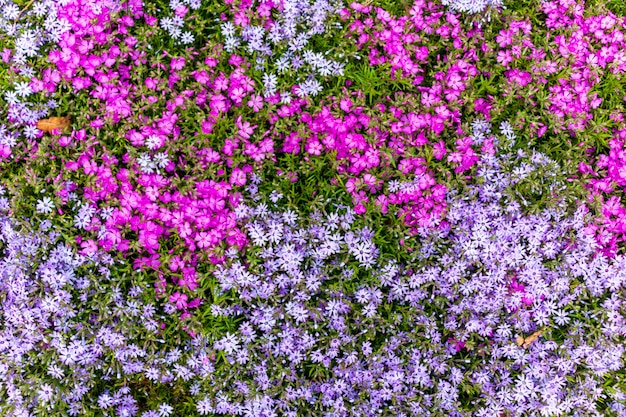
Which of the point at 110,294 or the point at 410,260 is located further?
the point at 410,260

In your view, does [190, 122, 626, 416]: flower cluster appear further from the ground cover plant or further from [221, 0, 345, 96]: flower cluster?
[221, 0, 345, 96]: flower cluster

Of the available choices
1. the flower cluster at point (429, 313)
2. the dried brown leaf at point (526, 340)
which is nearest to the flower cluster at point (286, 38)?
the flower cluster at point (429, 313)

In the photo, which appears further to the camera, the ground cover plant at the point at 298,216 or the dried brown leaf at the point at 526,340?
the dried brown leaf at the point at 526,340

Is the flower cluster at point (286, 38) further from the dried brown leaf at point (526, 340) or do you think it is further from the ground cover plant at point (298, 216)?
the dried brown leaf at point (526, 340)

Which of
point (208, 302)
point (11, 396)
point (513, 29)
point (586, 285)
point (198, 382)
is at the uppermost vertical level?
point (513, 29)

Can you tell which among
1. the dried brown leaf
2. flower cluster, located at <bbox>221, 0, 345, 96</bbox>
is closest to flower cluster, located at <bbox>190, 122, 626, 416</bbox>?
the dried brown leaf

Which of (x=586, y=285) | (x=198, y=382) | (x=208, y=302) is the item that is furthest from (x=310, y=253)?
(x=586, y=285)

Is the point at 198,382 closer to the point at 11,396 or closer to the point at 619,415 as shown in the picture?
the point at 11,396

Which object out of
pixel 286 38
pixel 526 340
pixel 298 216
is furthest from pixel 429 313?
pixel 286 38
